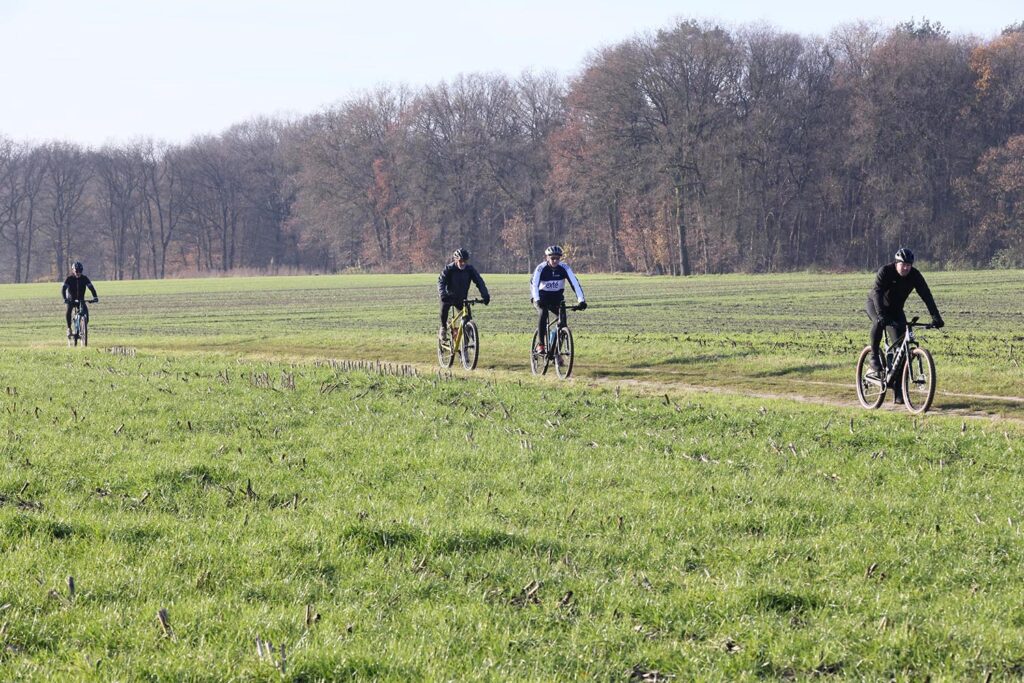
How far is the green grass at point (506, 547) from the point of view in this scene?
579 centimetres

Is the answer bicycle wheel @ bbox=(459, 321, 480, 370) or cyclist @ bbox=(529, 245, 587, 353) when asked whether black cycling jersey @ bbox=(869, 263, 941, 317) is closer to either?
cyclist @ bbox=(529, 245, 587, 353)

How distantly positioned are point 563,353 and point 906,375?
623 centimetres

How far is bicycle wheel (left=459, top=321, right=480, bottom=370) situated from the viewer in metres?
21.7

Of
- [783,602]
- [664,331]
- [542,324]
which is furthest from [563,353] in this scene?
[783,602]

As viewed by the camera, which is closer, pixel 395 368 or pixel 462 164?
pixel 395 368

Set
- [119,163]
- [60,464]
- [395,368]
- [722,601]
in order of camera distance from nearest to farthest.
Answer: [722,601], [60,464], [395,368], [119,163]

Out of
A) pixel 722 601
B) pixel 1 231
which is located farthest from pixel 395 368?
pixel 1 231

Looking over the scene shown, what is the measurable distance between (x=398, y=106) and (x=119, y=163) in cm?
2962

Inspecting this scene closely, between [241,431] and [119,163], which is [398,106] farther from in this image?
[241,431]

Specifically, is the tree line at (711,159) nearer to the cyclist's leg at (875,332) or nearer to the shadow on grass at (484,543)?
the cyclist's leg at (875,332)

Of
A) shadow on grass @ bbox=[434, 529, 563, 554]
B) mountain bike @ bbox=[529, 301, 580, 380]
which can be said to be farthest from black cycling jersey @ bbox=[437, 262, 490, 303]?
shadow on grass @ bbox=[434, 529, 563, 554]

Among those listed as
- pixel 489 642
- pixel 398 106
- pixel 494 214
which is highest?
pixel 398 106

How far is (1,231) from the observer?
116m

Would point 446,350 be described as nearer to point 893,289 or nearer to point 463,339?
point 463,339
